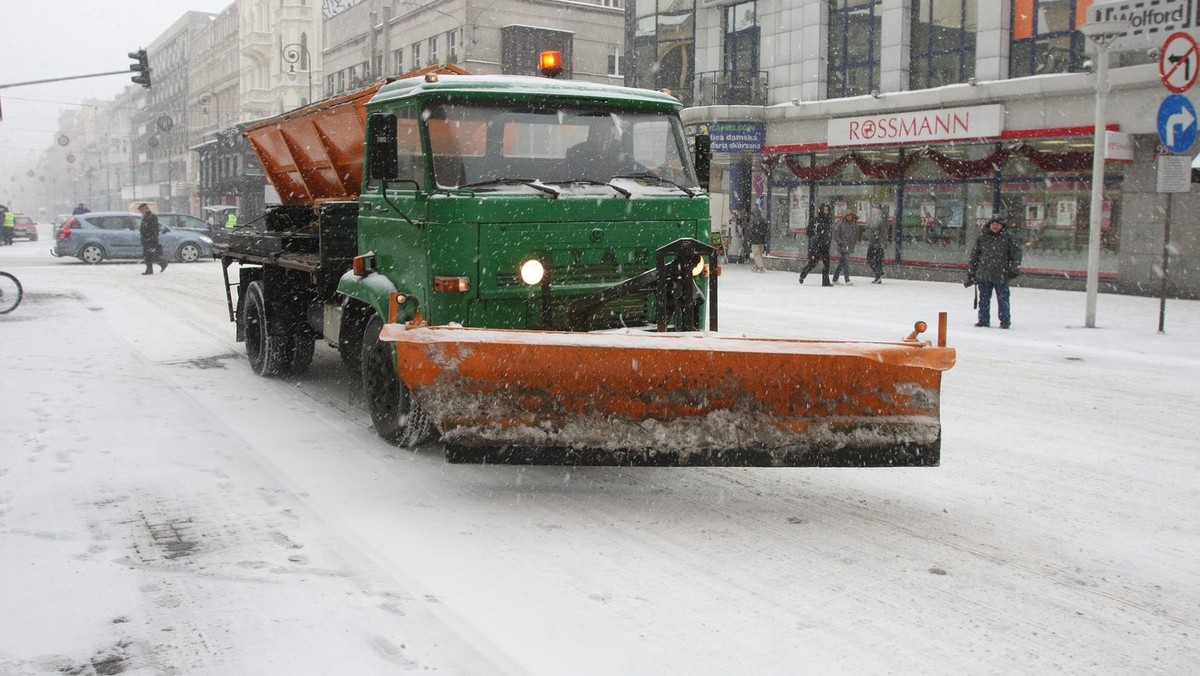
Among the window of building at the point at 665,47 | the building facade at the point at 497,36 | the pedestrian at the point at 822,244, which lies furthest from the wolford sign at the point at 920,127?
the building facade at the point at 497,36

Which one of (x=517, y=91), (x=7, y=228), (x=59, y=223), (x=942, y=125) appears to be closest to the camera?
(x=517, y=91)

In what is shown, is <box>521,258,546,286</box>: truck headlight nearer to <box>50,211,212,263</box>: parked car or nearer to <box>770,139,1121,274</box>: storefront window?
<box>770,139,1121,274</box>: storefront window

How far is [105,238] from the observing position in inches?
1208

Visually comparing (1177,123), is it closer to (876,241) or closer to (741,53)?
(876,241)

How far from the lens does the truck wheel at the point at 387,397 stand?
668 cm

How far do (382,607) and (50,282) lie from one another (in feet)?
71.7

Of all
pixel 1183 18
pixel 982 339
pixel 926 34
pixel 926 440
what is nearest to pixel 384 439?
pixel 926 440

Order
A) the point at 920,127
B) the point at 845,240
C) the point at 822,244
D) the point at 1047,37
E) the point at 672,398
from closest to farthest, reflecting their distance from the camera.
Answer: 1. the point at 672,398
2. the point at 1047,37
3. the point at 822,244
4. the point at 845,240
5. the point at 920,127

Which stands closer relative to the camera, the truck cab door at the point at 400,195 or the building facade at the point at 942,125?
the truck cab door at the point at 400,195

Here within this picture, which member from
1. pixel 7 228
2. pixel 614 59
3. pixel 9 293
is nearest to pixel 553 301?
pixel 9 293

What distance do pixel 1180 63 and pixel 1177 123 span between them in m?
0.76

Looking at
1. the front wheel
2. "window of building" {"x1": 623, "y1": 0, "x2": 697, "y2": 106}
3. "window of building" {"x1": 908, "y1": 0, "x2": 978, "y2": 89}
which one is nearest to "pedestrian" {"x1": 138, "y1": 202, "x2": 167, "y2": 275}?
the front wheel

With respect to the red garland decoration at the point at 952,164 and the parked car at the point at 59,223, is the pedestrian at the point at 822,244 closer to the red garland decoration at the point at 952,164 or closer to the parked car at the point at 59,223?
the red garland decoration at the point at 952,164

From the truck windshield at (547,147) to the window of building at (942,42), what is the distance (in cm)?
1972
